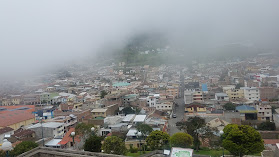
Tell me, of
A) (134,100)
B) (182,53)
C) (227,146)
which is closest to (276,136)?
(227,146)

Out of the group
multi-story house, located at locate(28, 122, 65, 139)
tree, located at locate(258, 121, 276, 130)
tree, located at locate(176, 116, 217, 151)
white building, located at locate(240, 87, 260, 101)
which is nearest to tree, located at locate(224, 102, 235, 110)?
tree, located at locate(258, 121, 276, 130)

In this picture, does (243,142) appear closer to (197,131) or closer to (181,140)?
(181,140)

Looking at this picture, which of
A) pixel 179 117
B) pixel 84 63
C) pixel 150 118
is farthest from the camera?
pixel 84 63

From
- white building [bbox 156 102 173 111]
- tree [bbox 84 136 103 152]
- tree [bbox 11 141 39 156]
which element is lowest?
white building [bbox 156 102 173 111]

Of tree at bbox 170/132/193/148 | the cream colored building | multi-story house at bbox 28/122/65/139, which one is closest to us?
tree at bbox 170/132/193/148

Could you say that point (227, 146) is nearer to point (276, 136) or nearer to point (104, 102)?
point (276, 136)

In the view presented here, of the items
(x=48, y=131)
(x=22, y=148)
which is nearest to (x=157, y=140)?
(x=22, y=148)

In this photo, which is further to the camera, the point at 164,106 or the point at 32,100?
the point at 32,100

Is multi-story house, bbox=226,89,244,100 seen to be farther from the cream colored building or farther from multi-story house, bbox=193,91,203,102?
the cream colored building
